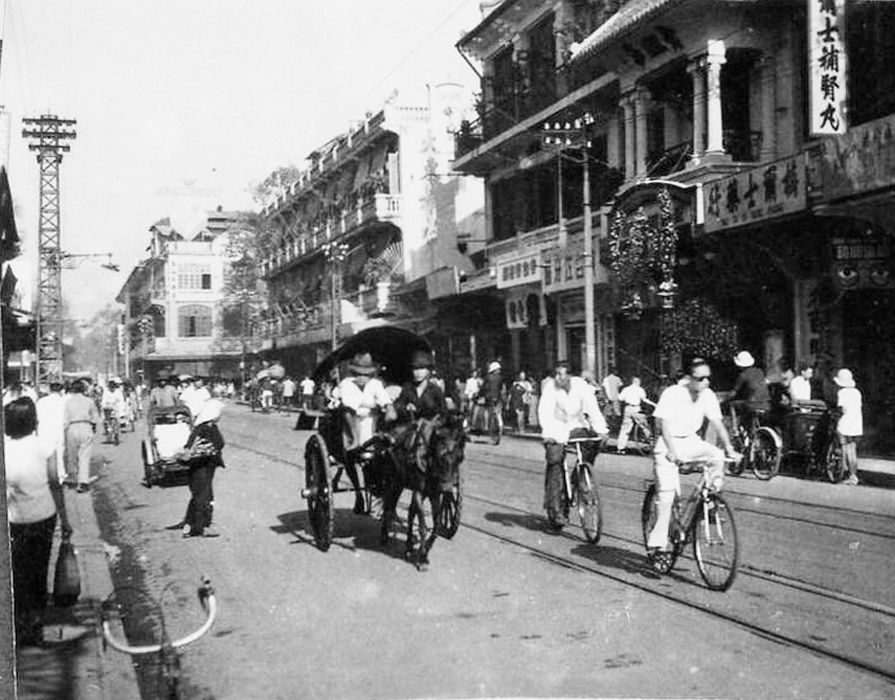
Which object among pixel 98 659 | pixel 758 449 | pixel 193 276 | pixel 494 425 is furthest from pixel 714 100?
pixel 193 276

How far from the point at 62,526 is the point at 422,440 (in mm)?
3191

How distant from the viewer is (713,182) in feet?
60.2

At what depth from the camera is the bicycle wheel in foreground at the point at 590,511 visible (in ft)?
28.9

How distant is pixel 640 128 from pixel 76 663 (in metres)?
19.5

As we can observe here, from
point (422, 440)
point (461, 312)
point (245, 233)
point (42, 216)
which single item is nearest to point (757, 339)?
point (422, 440)

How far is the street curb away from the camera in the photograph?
474 cm

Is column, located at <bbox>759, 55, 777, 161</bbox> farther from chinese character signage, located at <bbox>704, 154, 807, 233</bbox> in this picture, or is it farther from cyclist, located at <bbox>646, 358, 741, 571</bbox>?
cyclist, located at <bbox>646, 358, 741, 571</bbox>

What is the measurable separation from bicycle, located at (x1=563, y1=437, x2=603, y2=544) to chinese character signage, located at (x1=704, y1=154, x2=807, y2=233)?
26.7ft

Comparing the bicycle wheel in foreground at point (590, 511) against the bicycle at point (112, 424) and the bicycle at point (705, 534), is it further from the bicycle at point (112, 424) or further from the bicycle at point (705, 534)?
the bicycle at point (112, 424)

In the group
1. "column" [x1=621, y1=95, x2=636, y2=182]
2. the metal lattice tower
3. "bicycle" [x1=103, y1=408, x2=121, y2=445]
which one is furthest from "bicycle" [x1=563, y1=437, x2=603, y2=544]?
"bicycle" [x1=103, y1=408, x2=121, y2=445]

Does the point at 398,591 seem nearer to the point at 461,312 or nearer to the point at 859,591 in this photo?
the point at 859,591

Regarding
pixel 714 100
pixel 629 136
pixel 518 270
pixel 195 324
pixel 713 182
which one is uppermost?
pixel 629 136

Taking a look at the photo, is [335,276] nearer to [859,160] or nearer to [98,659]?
[859,160]

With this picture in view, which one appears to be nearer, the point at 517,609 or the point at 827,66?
the point at 517,609
